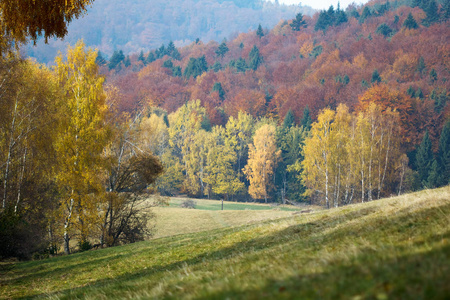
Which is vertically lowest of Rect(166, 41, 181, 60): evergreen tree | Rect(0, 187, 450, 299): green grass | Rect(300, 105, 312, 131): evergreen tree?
Rect(0, 187, 450, 299): green grass

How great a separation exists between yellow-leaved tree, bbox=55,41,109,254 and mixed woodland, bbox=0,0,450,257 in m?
0.08

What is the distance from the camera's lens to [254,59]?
4141 inches

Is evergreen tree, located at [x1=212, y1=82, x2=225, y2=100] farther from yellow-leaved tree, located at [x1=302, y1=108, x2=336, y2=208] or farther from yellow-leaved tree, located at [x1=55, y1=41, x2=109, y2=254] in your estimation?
yellow-leaved tree, located at [x1=55, y1=41, x2=109, y2=254]

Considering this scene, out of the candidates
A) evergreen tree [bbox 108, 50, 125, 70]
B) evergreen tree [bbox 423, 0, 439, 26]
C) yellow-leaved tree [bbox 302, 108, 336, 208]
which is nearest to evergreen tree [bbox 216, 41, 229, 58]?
evergreen tree [bbox 108, 50, 125, 70]

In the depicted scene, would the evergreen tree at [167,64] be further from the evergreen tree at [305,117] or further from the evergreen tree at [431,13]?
the evergreen tree at [431,13]

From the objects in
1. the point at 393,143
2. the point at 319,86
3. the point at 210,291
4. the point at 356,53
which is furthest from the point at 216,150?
the point at 210,291

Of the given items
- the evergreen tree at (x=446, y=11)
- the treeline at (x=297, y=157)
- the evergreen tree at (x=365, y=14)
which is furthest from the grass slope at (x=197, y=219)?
the evergreen tree at (x=365, y=14)

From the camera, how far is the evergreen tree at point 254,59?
104562 mm

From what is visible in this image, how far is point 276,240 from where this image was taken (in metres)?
8.77

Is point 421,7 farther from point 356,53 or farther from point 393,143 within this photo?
point 393,143

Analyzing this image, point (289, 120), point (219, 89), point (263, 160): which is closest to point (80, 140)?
point (263, 160)

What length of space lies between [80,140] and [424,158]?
167 feet

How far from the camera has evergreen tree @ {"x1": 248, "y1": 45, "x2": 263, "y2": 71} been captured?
343 ft

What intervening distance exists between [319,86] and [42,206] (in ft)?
209
